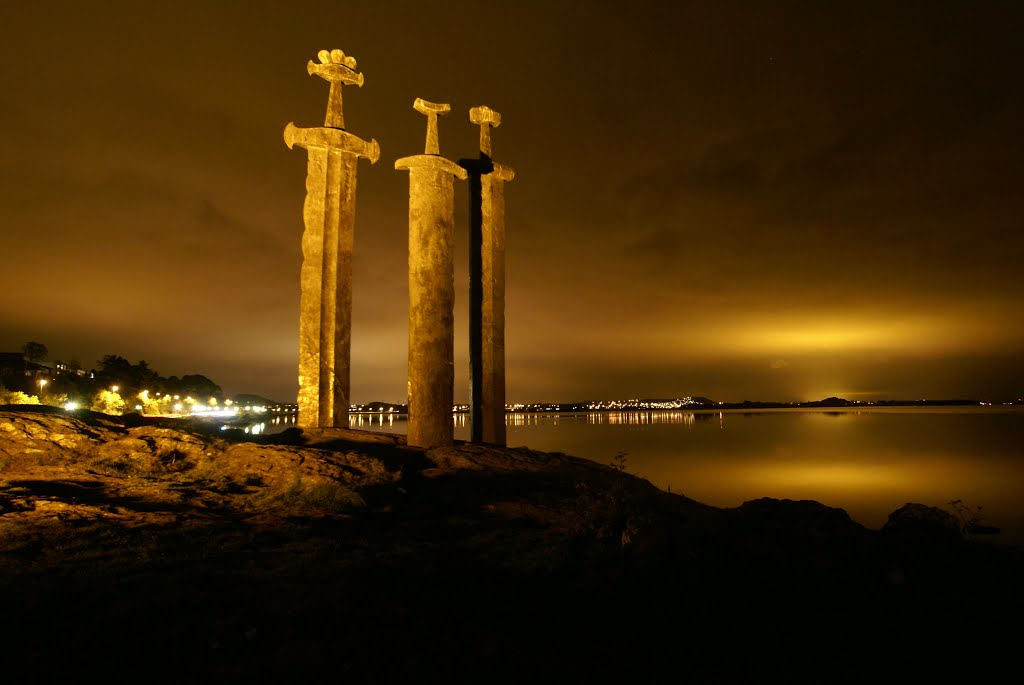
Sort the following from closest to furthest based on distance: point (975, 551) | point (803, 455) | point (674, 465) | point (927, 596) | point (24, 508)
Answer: point (927, 596) < point (975, 551) < point (24, 508) < point (674, 465) < point (803, 455)

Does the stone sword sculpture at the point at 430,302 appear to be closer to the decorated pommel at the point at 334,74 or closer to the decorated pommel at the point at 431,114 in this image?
the decorated pommel at the point at 431,114

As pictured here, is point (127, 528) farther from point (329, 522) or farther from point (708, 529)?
point (708, 529)

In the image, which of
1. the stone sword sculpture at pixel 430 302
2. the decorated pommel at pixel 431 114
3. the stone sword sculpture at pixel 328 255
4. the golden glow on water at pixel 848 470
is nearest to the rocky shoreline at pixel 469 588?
the stone sword sculpture at pixel 430 302

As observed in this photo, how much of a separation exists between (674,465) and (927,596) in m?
35.9

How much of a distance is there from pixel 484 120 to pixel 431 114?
2.15 metres

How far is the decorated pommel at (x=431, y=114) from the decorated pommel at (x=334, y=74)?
2385 millimetres

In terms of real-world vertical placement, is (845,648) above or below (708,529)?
below

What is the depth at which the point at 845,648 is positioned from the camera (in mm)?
4328

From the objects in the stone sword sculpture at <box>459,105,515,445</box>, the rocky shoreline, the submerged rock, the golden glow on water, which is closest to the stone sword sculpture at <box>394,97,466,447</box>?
the stone sword sculpture at <box>459,105,515,445</box>

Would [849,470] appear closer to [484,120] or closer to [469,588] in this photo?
[484,120]

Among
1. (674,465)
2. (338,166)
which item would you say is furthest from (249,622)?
(674,465)

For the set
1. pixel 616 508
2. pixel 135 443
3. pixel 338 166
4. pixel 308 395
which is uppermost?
pixel 338 166

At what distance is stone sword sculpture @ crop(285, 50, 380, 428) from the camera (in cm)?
1504

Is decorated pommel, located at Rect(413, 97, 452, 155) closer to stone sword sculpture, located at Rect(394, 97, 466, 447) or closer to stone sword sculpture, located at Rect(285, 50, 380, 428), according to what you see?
stone sword sculpture, located at Rect(394, 97, 466, 447)
